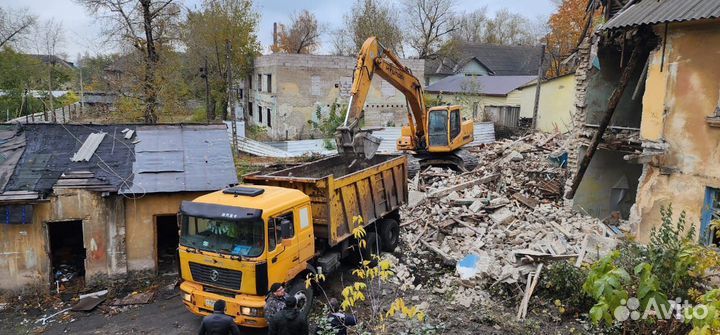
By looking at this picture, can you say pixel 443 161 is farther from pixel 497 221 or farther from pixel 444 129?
pixel 497 221

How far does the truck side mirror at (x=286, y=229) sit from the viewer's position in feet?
26.0

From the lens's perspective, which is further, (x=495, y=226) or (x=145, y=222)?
(x=495, y=226)

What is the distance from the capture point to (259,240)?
771 cm

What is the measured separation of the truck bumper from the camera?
7645mm

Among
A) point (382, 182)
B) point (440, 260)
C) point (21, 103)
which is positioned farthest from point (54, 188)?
point (21, 103)

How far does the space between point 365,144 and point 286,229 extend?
14.4ft

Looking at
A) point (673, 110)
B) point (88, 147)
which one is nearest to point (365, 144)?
point (88, 147)

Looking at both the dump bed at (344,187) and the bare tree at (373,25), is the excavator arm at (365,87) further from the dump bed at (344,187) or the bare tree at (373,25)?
the bare tree at (373,25)

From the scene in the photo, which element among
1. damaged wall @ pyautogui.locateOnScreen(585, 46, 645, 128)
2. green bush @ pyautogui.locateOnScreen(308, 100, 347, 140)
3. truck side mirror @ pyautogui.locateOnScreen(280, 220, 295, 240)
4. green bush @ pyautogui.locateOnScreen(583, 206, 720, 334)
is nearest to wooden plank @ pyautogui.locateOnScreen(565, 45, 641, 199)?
damaged wall @ pyautogui.locateOnScreen(585, 46, 645, 128)

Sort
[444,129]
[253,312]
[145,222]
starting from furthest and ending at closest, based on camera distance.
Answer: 1. [444,129]
2. [145,222]
3. [253,312]

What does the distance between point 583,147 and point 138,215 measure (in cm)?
1164

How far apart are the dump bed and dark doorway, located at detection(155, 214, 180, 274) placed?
3.65m

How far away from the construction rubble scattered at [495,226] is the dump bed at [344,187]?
136 centimetres

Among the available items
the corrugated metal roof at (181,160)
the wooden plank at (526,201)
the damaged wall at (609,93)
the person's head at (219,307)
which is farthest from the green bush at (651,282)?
the corrugated metal roof at (181,160)
